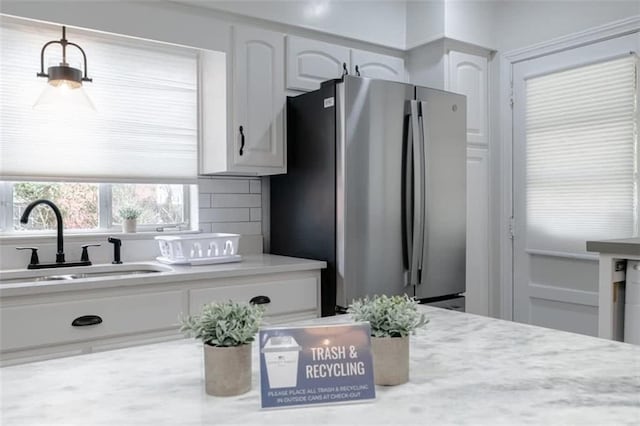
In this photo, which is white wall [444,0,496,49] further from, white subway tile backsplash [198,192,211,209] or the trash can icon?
the trash can icon

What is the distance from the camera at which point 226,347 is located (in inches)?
32.9

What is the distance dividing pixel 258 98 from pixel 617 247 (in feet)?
6.33

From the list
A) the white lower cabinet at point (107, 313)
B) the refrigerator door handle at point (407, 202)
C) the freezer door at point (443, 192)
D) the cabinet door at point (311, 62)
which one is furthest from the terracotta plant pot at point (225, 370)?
the cabinet door at point (311, 62)

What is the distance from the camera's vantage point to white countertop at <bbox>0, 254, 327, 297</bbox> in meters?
1.95

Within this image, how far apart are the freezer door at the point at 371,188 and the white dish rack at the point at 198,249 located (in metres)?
0.58

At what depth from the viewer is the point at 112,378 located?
921 millimetres

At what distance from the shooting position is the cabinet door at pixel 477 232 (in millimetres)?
3521

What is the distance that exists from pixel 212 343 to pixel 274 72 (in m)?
2.37

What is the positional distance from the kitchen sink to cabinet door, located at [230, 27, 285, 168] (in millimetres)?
736

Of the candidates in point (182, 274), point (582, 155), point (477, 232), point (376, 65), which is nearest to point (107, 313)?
point (182, 274)

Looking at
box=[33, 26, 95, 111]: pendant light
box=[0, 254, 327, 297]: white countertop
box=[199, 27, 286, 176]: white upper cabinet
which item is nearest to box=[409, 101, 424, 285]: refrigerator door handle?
box=[0, 254, 327, 297]: white countertop

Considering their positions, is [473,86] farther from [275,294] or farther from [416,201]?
[275,294]

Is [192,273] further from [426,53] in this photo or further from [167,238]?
[426,53]

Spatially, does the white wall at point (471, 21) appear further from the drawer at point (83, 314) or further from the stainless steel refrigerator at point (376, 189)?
the drawer at point (83, 314)
